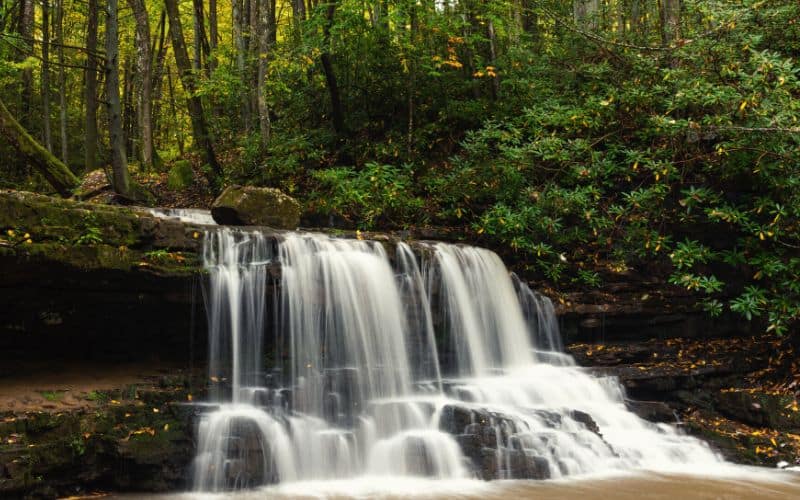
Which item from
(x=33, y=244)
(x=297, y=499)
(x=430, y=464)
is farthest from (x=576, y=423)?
(x=33, y=244)

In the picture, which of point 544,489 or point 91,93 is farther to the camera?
point 91,93

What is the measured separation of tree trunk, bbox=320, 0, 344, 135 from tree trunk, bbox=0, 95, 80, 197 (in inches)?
224

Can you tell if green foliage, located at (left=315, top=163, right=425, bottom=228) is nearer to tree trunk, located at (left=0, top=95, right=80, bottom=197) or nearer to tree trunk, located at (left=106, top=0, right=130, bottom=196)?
tree trunk, located at (left=106, top=0, right=130, bottom=196)

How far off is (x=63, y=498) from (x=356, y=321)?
387 cm

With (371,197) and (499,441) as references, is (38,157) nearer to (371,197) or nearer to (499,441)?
(371,197)

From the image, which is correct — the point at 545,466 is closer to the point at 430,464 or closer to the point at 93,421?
the point at 430,464

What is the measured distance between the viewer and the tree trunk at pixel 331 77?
12.7 metres

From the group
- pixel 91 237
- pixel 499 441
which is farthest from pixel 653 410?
pixel 91 237

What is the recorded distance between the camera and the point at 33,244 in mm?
5926

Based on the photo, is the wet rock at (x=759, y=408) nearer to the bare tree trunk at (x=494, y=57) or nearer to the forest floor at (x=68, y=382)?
the forest floor at (x=68, y=382)

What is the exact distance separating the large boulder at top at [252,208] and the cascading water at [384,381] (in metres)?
1.71

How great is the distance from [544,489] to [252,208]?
6.31 m

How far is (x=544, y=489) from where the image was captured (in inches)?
237

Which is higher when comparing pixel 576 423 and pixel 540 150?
pixel 540 150
